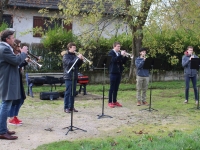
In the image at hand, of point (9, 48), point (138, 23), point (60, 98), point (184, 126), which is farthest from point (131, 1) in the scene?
point (9, 48)

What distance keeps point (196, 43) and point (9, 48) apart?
14.6 m

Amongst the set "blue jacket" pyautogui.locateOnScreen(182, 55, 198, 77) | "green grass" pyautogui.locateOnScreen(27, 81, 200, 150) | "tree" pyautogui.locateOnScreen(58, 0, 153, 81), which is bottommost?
"green grass" pyautogui.locateOnScreen(27, 81, 200, 150)

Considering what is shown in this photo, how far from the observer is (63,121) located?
8.30m

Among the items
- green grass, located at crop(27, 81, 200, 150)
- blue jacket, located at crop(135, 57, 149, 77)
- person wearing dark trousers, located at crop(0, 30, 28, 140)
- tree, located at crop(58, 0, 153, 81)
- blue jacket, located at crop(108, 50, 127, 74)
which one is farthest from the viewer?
tree, located at crop(58, 0, 153, 81)

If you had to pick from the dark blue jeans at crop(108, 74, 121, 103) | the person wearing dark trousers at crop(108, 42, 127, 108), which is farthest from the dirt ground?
the person wearing dark trousers at crop(108, 42, 127, 108)

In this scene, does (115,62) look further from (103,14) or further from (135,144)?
(103,14)

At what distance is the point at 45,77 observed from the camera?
12789mm

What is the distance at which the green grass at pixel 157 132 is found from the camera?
19.4 ft

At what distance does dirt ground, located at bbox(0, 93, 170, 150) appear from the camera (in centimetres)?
663

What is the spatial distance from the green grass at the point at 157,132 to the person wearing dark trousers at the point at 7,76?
99 cm

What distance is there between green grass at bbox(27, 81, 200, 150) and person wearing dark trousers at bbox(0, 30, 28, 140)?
0.99 metres

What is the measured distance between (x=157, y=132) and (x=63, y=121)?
2.34m

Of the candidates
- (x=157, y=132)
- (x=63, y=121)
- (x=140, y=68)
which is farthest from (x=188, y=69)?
(x=63, y=121)

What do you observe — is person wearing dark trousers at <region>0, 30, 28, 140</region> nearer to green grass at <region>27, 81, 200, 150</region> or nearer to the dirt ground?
the dirt ground
